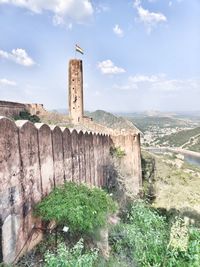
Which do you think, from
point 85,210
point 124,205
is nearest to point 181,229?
point 85,210

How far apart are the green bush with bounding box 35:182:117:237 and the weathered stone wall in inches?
Result: 9.4

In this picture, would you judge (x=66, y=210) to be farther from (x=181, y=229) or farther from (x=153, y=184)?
(x=153, y=184)

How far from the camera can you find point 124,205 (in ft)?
40.3

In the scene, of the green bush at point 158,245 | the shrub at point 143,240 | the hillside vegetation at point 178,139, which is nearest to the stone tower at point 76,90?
the shrub at point 143,240

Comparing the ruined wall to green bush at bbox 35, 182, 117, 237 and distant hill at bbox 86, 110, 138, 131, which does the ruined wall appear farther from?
green bush at bbox 35, 182, 117, 237

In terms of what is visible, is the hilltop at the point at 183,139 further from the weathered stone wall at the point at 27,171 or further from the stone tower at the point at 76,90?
the weathered stone wall at the point at 27,171

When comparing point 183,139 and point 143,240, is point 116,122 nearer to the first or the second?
point 143,240

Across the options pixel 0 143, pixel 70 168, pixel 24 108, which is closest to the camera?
pixel 0 143

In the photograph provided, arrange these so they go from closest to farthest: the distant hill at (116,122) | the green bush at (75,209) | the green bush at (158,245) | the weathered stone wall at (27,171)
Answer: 1. the green bush at (158,245)
2. the weathered stone wall at (27,171)
3. the green bush at (75,209)
4. the distant hill at (116,122)

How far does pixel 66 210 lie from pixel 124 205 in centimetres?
706

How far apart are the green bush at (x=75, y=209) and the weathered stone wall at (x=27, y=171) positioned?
0.78ft

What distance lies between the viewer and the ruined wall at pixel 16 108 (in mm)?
14956

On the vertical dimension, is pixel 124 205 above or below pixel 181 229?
below

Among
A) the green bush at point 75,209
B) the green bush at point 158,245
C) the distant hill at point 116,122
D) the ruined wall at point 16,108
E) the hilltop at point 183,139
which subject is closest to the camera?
the green bush at point 158,245
